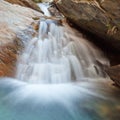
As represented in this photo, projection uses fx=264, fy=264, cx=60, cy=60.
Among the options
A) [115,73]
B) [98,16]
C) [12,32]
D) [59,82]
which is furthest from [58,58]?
[115,73]

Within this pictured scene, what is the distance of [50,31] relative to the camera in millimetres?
7469

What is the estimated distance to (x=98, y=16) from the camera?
605 centimetres

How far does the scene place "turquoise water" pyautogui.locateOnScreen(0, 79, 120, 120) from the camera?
4.73m

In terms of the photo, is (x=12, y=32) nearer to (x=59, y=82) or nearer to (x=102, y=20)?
(x=59, y=82)

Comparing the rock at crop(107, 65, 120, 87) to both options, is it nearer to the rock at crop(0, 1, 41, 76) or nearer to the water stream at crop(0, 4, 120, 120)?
the water stream at crop(0, 4, 120, 120)

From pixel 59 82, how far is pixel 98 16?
1783 millimetres

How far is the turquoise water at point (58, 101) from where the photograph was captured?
15.5 feet

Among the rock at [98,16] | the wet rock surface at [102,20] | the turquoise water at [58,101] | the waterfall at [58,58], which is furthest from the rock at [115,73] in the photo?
the waterfall at [58,58]

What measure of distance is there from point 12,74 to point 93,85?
1.92 meters

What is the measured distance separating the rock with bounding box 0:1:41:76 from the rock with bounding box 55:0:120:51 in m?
1.21

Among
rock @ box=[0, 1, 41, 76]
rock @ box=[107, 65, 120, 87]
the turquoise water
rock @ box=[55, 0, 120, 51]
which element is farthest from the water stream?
rock @ box=[55, 0, 120, 51]

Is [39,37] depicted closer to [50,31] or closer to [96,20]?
[50,31]

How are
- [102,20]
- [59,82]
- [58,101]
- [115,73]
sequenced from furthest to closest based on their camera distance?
1. [59,82]
2. [102,20]
3. [115,73]
4. [58,101]

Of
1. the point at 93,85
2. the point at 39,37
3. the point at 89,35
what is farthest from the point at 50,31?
the point at 93,85
